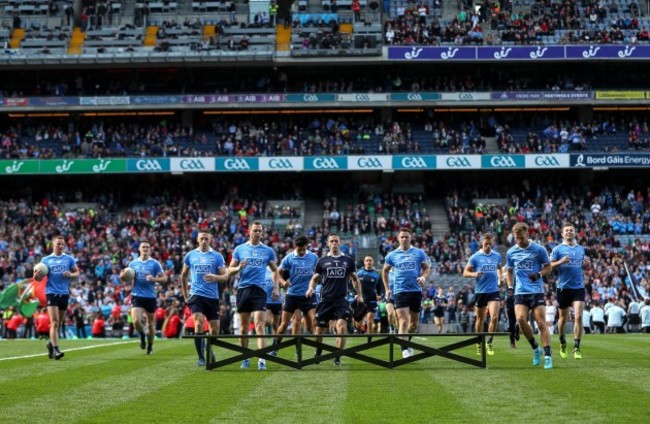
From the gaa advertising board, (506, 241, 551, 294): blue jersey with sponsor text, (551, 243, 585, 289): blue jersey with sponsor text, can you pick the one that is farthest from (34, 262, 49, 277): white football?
the gaa advertising board

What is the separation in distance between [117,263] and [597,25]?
2995cm

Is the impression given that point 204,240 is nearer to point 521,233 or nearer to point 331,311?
point 331,311

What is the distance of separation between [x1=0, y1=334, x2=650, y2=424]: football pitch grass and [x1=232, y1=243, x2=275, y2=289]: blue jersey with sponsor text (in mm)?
1424

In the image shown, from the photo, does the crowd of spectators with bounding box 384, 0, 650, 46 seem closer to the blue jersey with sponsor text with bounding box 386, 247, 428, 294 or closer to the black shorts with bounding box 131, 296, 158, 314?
the black shorts with bounding box 131, 296, 158, 314

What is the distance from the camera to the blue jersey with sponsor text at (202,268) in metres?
18.4

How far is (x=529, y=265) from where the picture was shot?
684 inches

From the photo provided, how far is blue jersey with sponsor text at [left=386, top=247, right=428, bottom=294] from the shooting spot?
63.7 ft

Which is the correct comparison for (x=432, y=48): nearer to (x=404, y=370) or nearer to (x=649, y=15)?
(x=649, y=15)

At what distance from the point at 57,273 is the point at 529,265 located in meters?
8.94

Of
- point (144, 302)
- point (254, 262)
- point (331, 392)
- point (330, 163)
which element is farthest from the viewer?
point (330, 163)

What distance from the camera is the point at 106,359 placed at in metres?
21.5

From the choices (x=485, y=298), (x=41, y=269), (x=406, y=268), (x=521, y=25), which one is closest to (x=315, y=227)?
(x=521, y=25)

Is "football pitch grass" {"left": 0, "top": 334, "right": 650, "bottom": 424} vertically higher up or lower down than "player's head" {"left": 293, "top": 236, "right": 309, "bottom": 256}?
lower down

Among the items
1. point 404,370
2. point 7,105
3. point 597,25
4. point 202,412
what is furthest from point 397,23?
point 202,412
